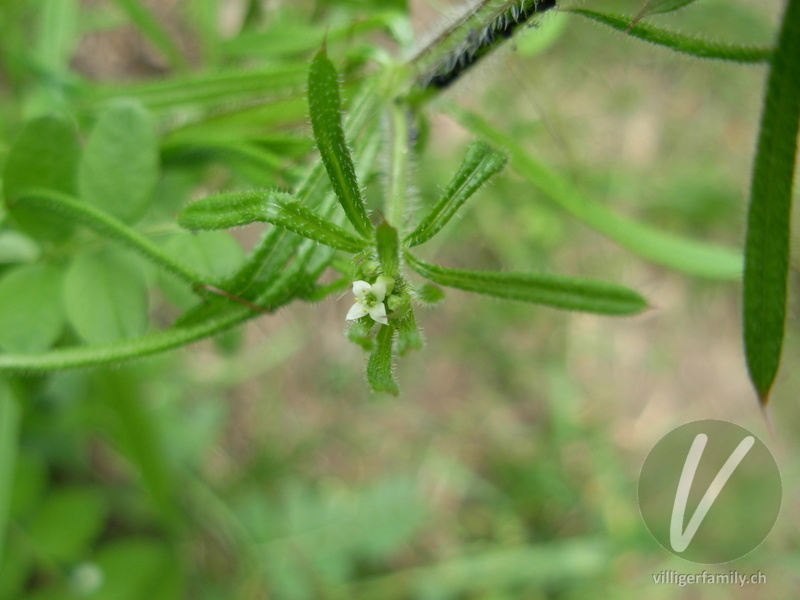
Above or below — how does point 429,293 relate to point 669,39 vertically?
below

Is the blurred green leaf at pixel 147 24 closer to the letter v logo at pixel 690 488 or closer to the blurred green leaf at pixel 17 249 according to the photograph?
the blurred green leaf at pixel 17 249

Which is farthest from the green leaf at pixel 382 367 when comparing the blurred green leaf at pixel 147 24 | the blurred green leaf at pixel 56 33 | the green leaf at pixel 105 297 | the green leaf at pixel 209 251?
the blurred green leaf at pixel 147 24

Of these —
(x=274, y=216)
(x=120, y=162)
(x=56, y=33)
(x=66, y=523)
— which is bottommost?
(x=66, y=523)

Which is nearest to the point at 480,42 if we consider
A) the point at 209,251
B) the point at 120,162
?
the point at 209,251

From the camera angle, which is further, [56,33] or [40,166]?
[56,33]

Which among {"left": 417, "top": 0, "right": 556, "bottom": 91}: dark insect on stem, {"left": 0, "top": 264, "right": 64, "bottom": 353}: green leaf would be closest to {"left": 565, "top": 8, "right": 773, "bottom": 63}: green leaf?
{"left": 417, "top": 0, "right": 556, "bottom": 91}: dark insect on stem

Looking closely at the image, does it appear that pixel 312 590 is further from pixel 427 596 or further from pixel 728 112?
pixel 728 112

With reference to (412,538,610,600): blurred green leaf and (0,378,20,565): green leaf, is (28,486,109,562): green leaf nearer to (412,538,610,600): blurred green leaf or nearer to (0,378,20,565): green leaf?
(0,378,20,565): green leaf

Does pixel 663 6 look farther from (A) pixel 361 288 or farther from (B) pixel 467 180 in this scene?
(A) pixel 361 288
